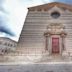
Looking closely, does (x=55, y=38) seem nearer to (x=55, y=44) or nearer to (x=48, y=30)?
(x=55, y=44)

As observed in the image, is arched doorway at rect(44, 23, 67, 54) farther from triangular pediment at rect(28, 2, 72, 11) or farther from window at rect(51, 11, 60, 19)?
triangular pediment at rect(28, 2, 72, 11)

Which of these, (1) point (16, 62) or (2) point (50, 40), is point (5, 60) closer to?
(1) point (16, 62)

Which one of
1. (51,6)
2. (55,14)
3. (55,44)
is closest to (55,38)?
(55,44)

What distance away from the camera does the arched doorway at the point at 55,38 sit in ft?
84.8

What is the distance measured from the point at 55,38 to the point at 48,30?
1.39 m

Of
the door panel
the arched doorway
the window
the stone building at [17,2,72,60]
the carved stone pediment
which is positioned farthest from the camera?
the window

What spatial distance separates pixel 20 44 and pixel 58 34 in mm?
5017

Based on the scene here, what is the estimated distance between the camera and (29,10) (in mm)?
27438

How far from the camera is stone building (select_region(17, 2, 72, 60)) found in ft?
83.7

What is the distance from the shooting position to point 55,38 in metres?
26.5

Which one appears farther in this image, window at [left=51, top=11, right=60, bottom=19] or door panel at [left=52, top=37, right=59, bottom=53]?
window at [left=51, top=11, right=60, bottom=19]

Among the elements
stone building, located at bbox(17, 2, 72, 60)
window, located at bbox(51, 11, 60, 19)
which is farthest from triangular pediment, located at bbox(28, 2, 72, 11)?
window, located at bbox(51, 11, 60, 19)

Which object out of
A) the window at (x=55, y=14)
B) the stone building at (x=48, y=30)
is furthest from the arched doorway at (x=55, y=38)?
the window at (x=55, y=14)

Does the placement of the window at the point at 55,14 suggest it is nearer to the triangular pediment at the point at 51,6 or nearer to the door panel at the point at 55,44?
the triangular pediment at the point at 51,6
